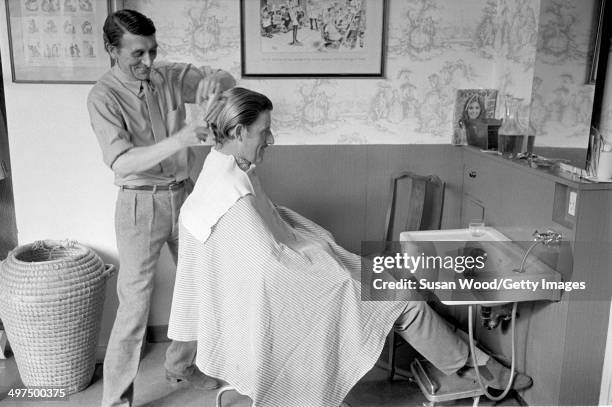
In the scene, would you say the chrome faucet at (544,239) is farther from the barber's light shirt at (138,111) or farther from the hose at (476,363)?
the barber's light shirt at (138,111)

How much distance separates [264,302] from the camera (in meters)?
1.87

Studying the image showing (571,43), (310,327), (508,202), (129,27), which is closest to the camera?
(310,327)

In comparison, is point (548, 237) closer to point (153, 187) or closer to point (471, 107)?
point (471, 107)

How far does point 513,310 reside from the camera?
215 centimetres

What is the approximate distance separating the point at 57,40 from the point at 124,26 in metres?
0.68

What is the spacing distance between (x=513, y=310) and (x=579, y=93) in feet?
2.77

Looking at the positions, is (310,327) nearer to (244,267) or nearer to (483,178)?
(244,267)

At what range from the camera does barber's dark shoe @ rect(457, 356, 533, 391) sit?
7.27ft

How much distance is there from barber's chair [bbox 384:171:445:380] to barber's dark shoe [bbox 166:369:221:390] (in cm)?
103

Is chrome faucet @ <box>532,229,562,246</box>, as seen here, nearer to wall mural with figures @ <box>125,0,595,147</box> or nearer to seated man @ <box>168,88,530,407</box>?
seated man @ <box>168,88,530,407</box>

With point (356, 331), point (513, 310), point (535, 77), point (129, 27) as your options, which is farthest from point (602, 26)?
point (129, 27)

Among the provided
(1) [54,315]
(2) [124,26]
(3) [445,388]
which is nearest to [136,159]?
(2) [124,26]

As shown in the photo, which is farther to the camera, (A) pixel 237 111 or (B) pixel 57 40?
(B) pixel 57 40

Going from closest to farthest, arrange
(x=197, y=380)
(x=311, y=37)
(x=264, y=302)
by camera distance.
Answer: (x=264, y=302) < (x=197, y=380) < (x=311, y=37)
